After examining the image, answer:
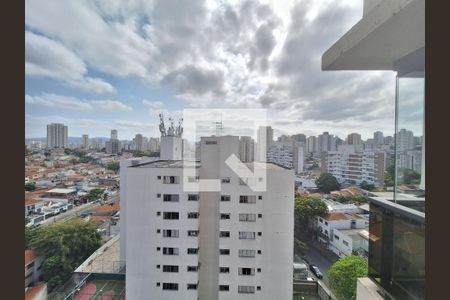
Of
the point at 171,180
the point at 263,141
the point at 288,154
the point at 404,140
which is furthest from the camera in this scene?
the point at 288,154

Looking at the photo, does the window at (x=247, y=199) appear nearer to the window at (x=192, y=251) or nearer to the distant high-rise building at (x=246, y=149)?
the distant high-rise building at (x=246, y=149)

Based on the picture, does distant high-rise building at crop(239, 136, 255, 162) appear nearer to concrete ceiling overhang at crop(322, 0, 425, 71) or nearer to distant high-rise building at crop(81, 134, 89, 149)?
concrete ceiling overhang at crop(322, 0, 425, 71)

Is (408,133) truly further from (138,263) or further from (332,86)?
(138,263)

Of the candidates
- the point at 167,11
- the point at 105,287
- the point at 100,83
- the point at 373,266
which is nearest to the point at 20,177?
the point at 373,266

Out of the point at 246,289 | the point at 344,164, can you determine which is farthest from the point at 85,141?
the point at 344,164

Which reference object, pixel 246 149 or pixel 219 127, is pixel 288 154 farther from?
pixel 219 127

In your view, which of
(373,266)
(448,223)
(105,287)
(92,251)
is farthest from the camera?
(92,251)
